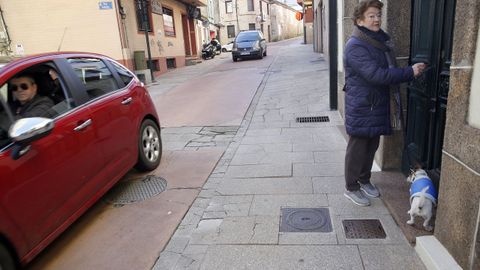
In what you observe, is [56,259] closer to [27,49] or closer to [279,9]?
[27,49]

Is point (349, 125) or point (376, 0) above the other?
point (376, 0)

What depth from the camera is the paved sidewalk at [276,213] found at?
2945mm

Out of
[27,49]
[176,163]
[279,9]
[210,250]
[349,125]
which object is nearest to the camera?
[210,250]

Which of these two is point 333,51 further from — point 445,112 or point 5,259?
point 5,259


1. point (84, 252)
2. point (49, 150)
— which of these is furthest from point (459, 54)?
point (84, 252)

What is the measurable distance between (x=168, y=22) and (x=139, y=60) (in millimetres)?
6099

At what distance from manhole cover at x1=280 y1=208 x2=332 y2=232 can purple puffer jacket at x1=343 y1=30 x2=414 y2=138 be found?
0.80 meters

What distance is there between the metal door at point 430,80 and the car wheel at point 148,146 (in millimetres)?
3042

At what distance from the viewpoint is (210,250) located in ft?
10.4

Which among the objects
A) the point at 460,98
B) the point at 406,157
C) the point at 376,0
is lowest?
the point at 406,157

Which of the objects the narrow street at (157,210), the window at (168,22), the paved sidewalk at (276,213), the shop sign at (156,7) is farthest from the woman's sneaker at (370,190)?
the window at (168,22)

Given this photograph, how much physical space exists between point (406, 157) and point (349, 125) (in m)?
0.96

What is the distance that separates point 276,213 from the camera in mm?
3680

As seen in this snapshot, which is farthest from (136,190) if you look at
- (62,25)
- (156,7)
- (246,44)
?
(246,44)
